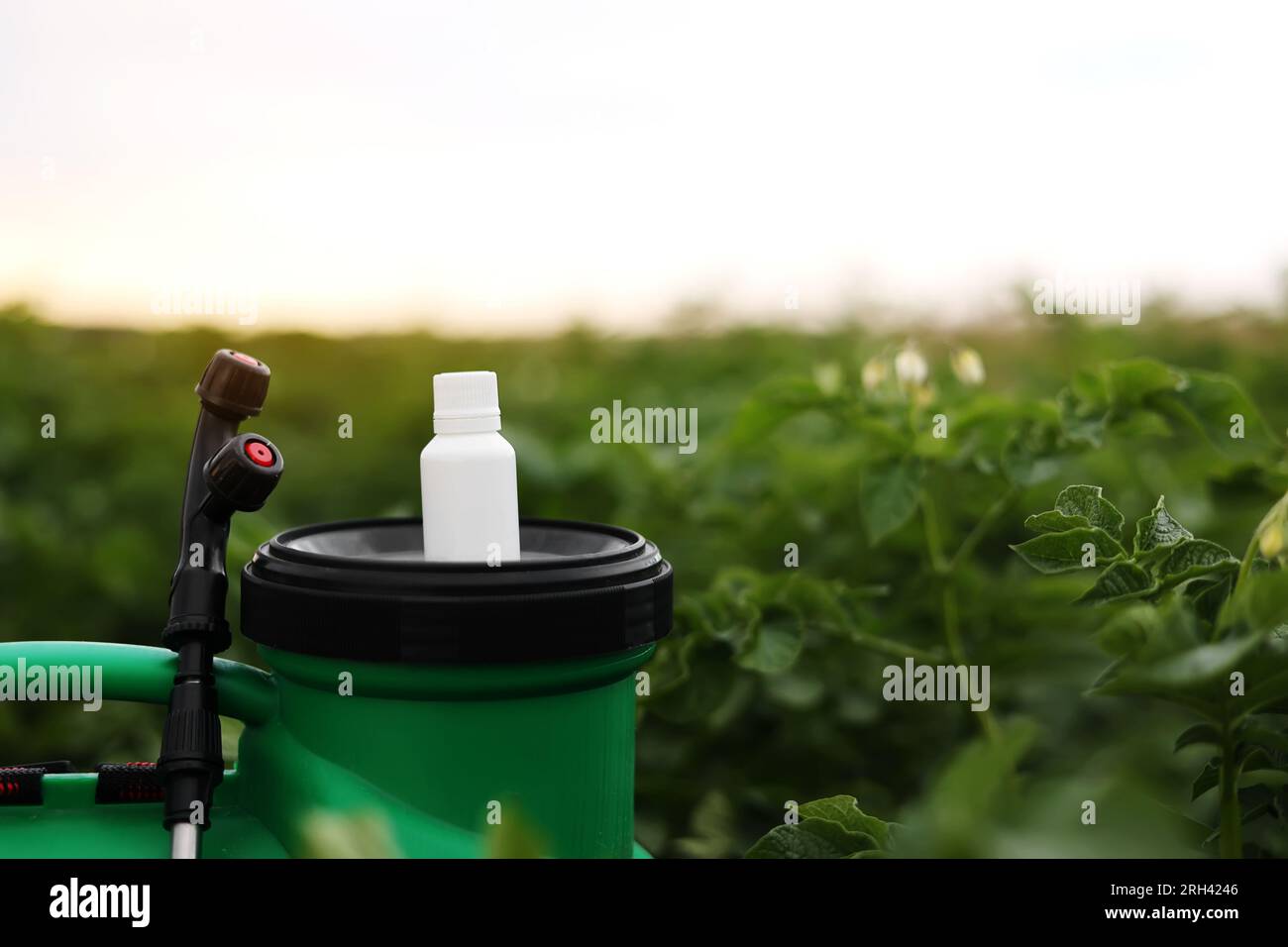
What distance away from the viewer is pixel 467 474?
963 mm

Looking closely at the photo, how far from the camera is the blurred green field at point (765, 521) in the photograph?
136cm

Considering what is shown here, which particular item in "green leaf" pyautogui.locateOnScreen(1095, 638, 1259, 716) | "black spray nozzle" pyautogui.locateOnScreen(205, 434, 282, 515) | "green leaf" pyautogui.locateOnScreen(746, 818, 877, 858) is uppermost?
"black spray nozzle" pyautogui.locateOnScreen(205, 434, 282, 515)

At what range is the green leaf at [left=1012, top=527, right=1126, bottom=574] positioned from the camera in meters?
0.90

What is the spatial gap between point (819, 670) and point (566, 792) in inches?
39.3

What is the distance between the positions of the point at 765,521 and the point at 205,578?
44.7 inches

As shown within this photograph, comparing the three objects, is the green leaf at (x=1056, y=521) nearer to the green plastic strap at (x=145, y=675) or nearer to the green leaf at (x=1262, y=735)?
the green leaf at (x=1262, y=735)

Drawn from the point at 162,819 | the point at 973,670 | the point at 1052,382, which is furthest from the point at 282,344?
the point at 162,819

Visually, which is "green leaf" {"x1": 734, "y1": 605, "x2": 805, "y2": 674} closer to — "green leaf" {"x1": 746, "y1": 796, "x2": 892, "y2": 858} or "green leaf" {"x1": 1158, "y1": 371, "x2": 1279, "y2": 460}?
"green leaf" {"x1": 746, "y1": 796, "x2": 892, "y2": 858}

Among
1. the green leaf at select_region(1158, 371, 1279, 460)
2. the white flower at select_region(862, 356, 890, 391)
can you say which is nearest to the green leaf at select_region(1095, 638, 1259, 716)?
the green leaf at select_region(1158, 371, 1279, 460)

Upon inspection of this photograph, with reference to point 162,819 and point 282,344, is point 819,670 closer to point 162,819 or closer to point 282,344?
point 162,819

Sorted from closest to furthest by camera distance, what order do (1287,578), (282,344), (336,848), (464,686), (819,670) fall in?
1. (336,848)
2. (1287,578)
3. (464,686)
4. (819,670)
5. (282,344)

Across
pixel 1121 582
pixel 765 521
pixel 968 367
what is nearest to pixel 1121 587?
pixel 1121 582

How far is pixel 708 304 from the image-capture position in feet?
11.3

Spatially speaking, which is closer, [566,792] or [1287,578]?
[1287,578]
